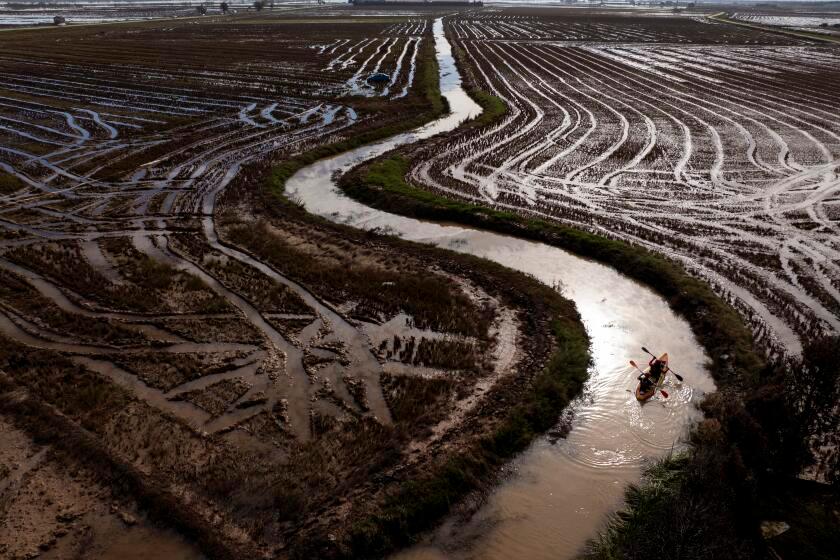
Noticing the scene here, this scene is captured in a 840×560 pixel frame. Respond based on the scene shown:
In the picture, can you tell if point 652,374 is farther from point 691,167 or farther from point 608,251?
point 691,167

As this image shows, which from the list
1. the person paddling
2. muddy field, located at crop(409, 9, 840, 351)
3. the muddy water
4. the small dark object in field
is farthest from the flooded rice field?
the small dark object in field

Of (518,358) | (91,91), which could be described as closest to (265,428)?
(518,358)

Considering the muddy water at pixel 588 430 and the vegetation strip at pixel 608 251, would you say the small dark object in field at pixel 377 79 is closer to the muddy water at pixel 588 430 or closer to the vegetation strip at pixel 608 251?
the vegetation strip at pixel 608 251

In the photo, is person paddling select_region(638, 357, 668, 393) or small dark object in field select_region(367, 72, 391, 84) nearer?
person paddling select_region(638, 357, 668, 393)

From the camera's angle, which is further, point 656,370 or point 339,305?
point 339,305

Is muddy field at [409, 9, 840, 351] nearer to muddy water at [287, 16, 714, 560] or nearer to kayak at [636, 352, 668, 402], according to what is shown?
muddy water at [287, 16, 714, 560]

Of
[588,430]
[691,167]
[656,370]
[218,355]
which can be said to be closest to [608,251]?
[656,370]

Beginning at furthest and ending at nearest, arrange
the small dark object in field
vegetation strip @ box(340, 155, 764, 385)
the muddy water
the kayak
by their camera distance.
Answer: the small dark object in field < vegetation strip @ box(340, 155, 764, 385) < the kayak < the muddy water

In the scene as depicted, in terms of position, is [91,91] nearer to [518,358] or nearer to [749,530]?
[518,358]
